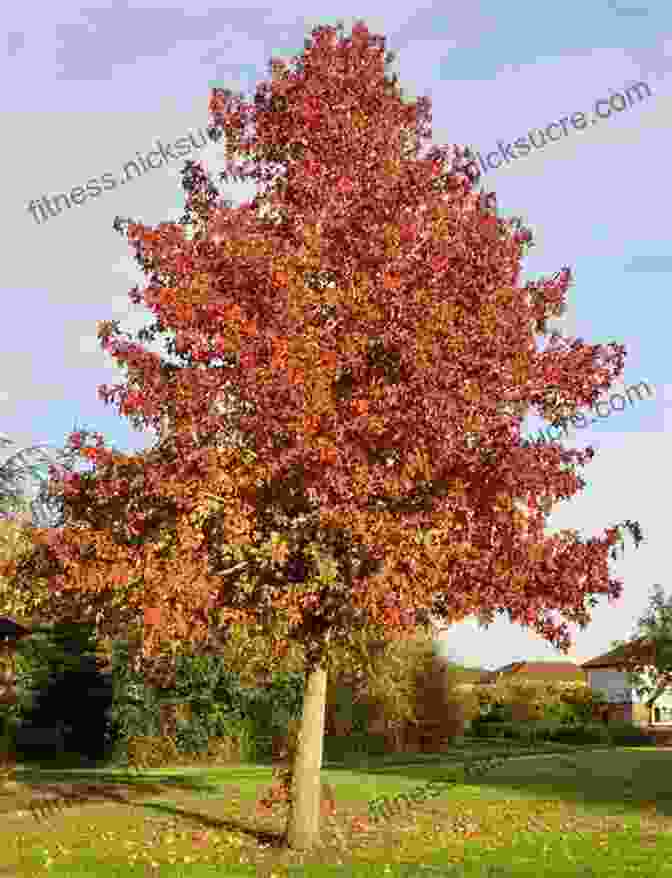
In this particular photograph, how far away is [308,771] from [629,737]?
52.5 metres

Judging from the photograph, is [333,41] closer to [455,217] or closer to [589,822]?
[455,217]

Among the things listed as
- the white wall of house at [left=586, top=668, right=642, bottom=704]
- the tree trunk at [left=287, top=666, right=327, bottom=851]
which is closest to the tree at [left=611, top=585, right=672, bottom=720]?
the tree trunk at [left=287, top=666, right=327, bottom=851]

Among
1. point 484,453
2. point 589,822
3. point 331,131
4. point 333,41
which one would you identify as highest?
point 333,41

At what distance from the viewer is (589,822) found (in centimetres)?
2055

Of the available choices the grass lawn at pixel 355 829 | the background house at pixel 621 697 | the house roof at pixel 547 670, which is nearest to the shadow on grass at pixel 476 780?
the grass lawn at pixel 355 829

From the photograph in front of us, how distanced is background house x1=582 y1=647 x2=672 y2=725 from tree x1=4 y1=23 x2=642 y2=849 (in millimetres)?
62263

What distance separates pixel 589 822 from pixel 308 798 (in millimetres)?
6563

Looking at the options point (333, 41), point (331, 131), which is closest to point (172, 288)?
point (331, 131)

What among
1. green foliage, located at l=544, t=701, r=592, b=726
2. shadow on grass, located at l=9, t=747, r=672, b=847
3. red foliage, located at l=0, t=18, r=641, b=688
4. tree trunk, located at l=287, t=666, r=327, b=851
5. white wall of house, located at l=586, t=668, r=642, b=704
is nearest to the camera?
red foliage, located at l=0, t=18, r=641, b=688

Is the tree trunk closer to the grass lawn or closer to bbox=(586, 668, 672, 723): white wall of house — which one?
the grass lawn

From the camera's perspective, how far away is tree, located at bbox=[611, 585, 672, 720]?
53.2 meters

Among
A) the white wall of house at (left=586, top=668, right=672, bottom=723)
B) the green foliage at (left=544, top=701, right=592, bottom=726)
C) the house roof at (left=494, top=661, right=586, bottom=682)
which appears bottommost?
the green foliage at (left=544, top=701, right=592, bottom=726)

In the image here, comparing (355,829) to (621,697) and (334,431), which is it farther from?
(621,697)

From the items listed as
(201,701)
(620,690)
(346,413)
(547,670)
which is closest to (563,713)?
(201,701)
